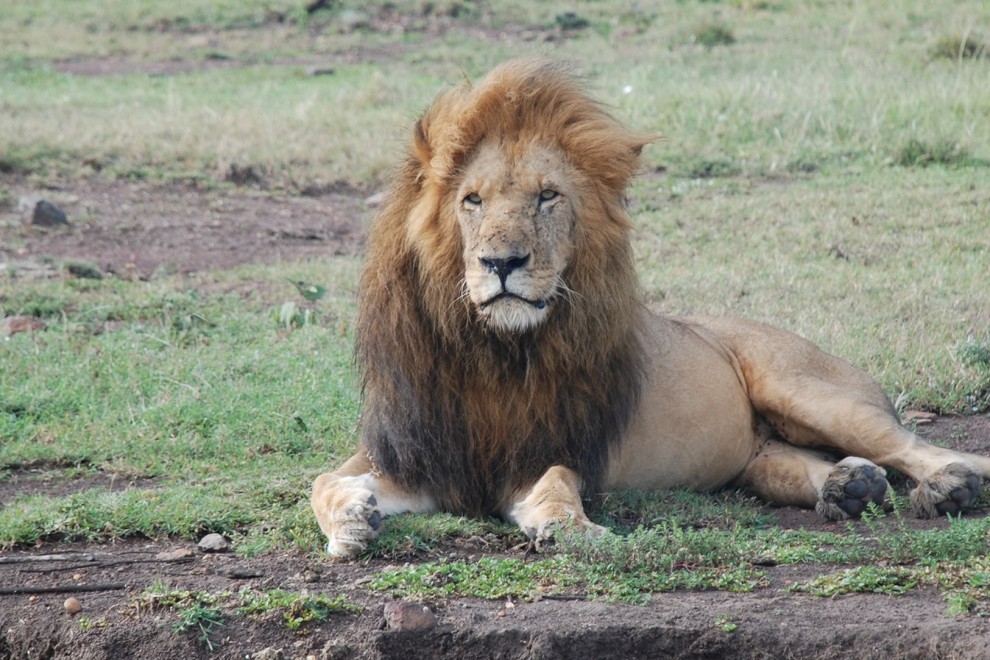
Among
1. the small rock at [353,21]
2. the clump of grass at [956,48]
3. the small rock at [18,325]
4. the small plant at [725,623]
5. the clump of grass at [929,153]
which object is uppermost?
the clump of grass at [956,48]

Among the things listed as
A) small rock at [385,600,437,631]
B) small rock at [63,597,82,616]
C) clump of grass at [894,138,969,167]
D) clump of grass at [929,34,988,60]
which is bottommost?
small rock at [63,597,82,616]

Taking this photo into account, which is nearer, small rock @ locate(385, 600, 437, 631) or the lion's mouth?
small rock @ locate(385, 600, 437, 631)

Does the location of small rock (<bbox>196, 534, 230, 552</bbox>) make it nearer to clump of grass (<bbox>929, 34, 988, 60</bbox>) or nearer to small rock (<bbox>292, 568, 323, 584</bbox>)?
small rock (<bbox>292, 568, 323, 584</bbox>)

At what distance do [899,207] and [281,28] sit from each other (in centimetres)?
1102

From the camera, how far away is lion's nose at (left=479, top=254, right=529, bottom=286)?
3.50 metres

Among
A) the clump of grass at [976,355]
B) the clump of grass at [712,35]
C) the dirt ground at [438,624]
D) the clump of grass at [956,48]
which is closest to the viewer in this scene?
the dirt ground at [438,624]

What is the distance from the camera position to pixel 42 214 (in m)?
8.43

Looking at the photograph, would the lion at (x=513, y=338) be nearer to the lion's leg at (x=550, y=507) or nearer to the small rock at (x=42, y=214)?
the lion's leg at (x=550, y=507)

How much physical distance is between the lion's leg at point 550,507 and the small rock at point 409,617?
54cm

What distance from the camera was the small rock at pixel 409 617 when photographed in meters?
3.18

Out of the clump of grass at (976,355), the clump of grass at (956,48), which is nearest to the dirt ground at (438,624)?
the clump of grass at (976,355)

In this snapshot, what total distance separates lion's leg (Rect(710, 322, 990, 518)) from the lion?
0.5 inches

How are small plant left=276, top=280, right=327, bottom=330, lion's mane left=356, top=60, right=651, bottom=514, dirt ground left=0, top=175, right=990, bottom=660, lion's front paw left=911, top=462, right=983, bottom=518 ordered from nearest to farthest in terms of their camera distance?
dirt ground left=0, top=175, right=990, bottom=660 → lion's mane left=356, top=60, right=651, bottom=514 → lion's front paw left=911, top=462, right=983, bottom=518 → small plant left=276, top=280, right=327, bottom=330

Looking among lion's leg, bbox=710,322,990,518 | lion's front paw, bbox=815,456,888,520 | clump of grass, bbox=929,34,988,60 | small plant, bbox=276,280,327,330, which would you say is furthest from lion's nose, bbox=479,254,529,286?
clump of grass, bbox=929,34,988,60
